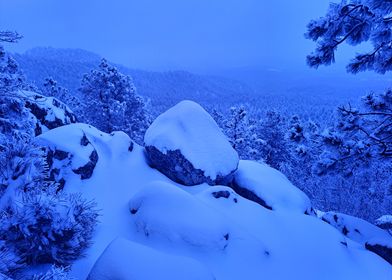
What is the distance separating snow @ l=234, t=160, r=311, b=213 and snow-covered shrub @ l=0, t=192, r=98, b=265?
662cm

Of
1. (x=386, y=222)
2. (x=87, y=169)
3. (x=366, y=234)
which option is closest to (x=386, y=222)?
(x=386, y=222)

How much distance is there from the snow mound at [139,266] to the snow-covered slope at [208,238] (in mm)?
19

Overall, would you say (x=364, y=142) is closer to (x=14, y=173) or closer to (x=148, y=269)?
(x=148, y=269)

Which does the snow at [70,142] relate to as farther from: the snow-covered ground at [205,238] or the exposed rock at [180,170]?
the exposed rock at [180,170]

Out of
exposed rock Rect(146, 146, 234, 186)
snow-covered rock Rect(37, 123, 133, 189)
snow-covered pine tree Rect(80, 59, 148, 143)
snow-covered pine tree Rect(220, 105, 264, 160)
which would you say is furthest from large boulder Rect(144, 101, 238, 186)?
snow-covered pine tree Rect(220, 105, 264, 160)

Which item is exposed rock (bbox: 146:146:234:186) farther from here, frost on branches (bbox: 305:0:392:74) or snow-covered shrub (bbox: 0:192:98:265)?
frost on branches (bbox: 305:0:392:74)

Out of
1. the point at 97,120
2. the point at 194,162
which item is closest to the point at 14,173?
the point at 194,162

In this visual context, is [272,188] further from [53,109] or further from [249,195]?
[53,109]

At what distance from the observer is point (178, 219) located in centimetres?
786

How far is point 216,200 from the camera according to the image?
31.7 feet

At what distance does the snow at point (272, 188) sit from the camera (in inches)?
420

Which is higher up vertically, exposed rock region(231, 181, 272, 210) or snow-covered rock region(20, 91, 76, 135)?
snow-covered rock region(20, 91, 76, 135)

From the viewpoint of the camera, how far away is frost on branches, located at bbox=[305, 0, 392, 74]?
5023 millimetres

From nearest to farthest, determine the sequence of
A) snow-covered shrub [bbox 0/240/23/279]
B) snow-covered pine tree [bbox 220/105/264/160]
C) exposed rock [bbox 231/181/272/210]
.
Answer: snow-covered shrub [bbox 0/240/23/279], exposed rock [bbox 231/181/272/210], snow-covered pine tree [bbox 220/105/264/160]
